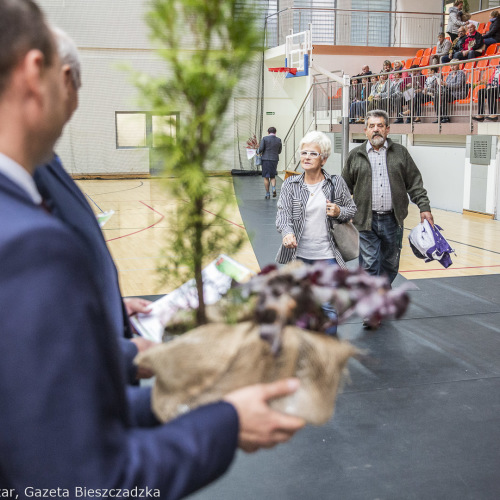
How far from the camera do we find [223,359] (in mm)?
971

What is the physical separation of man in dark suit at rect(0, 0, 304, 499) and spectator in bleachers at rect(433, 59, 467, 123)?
13071mm

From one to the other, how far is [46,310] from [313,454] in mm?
2789

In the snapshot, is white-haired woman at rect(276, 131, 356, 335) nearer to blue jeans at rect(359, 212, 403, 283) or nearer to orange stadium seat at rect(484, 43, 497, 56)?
blue jeans at rect(359, 212, 403, 283)

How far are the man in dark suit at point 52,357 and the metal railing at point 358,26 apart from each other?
71.6ft

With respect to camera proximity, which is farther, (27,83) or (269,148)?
(269,148)

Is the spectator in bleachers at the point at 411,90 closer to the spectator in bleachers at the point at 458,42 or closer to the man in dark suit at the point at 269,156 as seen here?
the spectator in bleachers at the point at 458,42

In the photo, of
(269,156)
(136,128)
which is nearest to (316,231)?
(136,128)

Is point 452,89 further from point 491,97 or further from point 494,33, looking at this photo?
point 494,33

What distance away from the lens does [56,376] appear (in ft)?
2.63

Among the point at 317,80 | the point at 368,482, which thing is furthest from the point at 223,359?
the point at 317,80

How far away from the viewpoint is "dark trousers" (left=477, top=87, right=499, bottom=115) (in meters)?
11.6

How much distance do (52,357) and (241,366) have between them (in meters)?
0.30

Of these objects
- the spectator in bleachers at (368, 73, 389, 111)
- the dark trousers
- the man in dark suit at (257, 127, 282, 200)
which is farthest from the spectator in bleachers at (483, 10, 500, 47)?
the man in dark suit at (257, 127, 282, 200)

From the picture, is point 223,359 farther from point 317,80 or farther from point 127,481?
point 317,80
